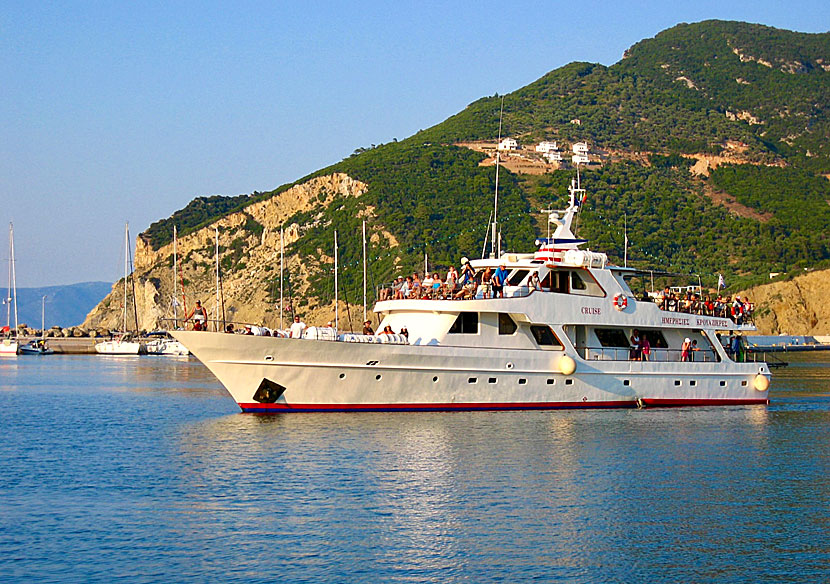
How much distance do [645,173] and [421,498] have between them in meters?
108

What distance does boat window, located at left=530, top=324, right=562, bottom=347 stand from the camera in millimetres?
29016

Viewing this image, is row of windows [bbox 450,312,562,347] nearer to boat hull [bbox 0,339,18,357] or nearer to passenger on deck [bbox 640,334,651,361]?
passenger on deck [bbox 640,334,651,361]

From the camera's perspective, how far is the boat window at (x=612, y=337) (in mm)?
30297

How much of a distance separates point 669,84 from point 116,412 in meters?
144

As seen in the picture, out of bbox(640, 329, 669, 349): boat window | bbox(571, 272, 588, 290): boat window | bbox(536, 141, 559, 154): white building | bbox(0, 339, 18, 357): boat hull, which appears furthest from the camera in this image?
bbox(536, 141, 559, 154): white building

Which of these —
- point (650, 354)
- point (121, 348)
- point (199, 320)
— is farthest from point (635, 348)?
point (121, 348)

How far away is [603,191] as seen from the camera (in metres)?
114

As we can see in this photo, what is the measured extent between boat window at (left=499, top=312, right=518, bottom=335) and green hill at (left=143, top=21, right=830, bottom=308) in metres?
57.3

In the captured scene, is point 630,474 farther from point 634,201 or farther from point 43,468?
point 634,201

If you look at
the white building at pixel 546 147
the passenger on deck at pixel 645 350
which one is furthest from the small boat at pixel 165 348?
the passenger on deck at pixel 645 350

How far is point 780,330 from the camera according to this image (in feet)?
335

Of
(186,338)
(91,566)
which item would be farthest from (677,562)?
(186,338)

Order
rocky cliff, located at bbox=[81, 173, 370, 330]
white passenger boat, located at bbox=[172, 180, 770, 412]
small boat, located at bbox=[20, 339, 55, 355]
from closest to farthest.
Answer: white passenger boat, located at bbox=[172, 180, 770, 412] → small boat, located at bbox=[20, 339, 55, 355] → rocky cliff, located at bbox=[81, 173, 370, 330]

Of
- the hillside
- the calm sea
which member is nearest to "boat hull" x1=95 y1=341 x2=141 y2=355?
the hillside
